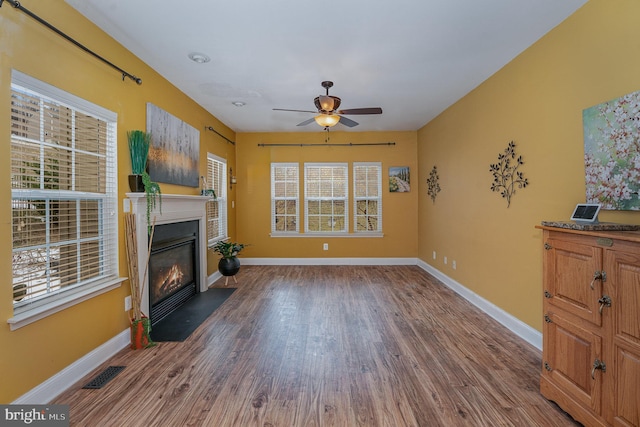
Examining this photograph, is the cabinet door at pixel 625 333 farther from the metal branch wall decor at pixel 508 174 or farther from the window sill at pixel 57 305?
the window sill at pixel 57 305

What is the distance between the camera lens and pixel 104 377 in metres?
2.22

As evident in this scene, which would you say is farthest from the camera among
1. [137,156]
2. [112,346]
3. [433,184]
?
[433,184]

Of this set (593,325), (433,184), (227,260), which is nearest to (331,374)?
(593,325)

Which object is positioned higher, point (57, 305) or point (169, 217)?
point (169, 217)

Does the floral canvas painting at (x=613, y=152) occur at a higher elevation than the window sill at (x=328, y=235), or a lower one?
higher

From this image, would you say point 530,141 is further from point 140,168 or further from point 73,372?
point 73,372

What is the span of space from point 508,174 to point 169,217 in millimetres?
3817

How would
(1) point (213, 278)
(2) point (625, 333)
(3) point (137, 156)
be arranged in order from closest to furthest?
(2) point (625, 333)
(3) point (137, 156)
(1) point (213, 278)

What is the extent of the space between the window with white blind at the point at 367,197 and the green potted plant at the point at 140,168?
4028 mm

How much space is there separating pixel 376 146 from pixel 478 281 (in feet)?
11.1

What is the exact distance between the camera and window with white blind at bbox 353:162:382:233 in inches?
240

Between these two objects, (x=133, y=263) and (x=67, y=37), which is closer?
(x=67, y=37)

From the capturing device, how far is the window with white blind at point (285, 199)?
6125 millimetres

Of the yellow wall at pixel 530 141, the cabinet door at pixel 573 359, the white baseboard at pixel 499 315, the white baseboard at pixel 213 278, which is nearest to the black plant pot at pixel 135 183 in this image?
the white baseboard at pixel 213 278
